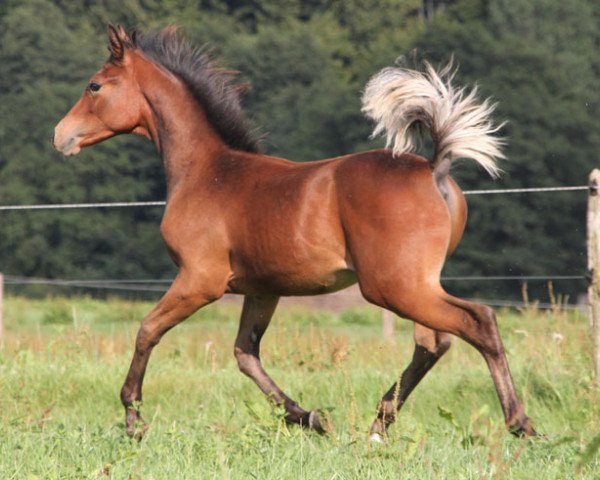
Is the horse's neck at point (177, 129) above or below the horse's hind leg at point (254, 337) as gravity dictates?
above

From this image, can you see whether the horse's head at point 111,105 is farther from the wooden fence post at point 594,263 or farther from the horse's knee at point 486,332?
the wooden fence post at point 594,263

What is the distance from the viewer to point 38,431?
684 cm

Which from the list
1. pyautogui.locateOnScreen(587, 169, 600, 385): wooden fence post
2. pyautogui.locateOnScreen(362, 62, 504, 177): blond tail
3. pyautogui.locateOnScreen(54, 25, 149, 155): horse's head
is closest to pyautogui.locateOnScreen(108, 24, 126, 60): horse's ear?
pyautogui.locateOnScreen(54, 25, 149, 155): horse's head

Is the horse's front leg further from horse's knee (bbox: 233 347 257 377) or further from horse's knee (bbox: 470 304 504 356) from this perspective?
horse's knee (bbox: 470 304 504 356)

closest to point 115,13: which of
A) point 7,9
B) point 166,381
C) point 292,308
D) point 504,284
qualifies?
point 7,9

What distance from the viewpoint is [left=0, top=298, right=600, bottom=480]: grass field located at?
5656 millimetres

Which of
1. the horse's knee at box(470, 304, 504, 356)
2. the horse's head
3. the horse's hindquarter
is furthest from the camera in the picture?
the horse's head

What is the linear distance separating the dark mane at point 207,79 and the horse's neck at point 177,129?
0.19 feet

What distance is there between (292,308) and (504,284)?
16441 millimetres

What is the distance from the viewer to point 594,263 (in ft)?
26.9

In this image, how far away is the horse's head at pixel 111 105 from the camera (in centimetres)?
817

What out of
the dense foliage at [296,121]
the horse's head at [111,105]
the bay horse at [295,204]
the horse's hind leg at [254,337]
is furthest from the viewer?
the dense foliage at [296,121]

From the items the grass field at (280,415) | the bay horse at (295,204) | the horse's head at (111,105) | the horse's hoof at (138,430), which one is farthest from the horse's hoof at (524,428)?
the horse's head at (111,105)

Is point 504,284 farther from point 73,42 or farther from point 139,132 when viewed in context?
point 139,132
